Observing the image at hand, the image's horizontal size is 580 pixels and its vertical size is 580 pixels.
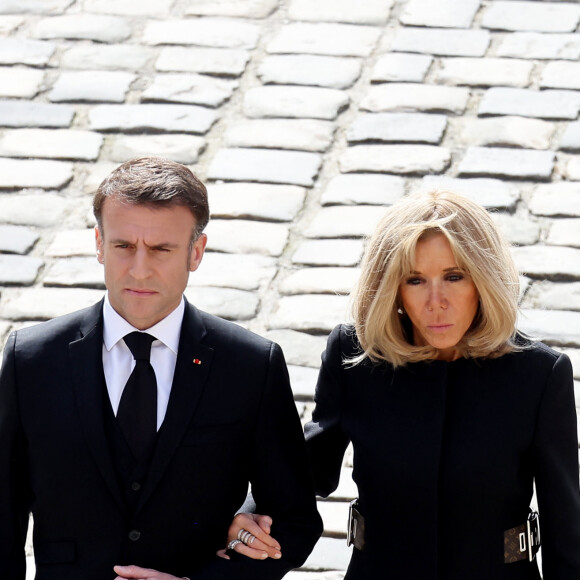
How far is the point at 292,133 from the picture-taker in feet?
17.8

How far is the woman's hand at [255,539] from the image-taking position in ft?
8.11

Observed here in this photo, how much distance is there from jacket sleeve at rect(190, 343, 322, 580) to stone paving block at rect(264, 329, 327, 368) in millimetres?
1563

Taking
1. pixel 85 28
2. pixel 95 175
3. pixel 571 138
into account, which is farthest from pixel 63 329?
pixel 85 28

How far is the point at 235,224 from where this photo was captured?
494 centimetres

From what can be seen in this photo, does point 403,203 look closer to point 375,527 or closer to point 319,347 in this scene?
point 375,527

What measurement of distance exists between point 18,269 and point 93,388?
2.41m

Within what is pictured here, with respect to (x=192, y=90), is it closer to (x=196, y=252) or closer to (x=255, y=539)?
(x=196, y=252)

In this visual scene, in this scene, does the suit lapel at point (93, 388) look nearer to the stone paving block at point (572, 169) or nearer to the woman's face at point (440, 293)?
the woman's face at point (440, 293)

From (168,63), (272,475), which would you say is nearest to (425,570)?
(272,475)

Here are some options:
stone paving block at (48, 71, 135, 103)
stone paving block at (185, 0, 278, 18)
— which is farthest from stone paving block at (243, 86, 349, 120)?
stone paving block at (185, 0, 278, 18)

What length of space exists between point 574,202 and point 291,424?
105 inches

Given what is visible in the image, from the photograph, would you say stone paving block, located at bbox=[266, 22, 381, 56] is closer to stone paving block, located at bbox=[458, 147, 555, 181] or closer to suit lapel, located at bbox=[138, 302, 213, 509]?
stone paving block, located at bbox=[458, 147, 555, 181]

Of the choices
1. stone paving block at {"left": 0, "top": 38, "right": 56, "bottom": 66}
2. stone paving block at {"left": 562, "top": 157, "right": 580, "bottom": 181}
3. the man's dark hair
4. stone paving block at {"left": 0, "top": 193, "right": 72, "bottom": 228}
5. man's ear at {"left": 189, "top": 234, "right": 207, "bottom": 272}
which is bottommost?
man's ear at {"left": 189, "top": 234, "right": 207, "bottom": 272}

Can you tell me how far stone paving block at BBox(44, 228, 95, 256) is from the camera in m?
4.82
